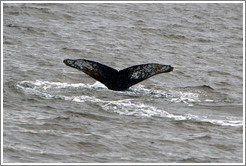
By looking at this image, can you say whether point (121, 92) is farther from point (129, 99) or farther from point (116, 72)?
point (129, 99)

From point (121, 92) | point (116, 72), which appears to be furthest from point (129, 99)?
point (116, 72)

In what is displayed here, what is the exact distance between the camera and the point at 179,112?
14.1 m

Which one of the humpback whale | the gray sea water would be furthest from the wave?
the humpback whale

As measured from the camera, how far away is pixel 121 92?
15.7 m

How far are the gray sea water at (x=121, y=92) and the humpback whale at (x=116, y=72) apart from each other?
13.8 inches

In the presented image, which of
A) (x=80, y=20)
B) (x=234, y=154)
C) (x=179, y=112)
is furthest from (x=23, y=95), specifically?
(x=80, y=20)

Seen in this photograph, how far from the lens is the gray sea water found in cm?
1112

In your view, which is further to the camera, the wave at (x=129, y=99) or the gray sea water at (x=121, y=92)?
the wave at (x=129, y=99)

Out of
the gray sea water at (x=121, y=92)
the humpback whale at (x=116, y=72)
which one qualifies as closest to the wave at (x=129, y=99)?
the gray sea water at (x=121, y=92)

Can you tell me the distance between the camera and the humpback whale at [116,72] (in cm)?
1552

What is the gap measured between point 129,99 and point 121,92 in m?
0.75

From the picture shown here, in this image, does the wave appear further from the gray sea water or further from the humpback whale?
the humpback whale

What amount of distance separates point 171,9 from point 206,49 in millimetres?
8505

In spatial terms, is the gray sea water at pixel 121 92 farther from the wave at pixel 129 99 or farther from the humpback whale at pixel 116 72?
the humpback whale at pixel 116 72
